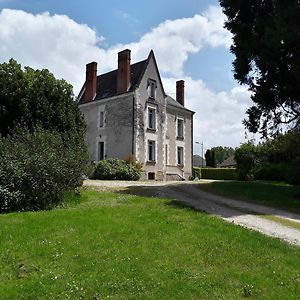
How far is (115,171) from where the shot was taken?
28.3 meters

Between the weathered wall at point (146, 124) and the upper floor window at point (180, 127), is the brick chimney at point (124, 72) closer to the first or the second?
the weathered wall at point (146, 124)

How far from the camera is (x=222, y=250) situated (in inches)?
320

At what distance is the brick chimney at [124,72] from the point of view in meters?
35.1

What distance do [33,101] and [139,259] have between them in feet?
49.1

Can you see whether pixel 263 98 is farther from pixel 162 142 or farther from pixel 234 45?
pixel 162 142

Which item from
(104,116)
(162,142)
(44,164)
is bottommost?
(44,164)

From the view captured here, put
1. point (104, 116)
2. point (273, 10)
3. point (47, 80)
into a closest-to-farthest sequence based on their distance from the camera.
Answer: point (273, 10) → point (47, 80) → point (104, 116)

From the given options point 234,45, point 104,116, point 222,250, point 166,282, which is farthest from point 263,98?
point 104,116

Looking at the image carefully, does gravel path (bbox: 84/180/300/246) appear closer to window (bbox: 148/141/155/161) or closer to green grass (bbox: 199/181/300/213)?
green grass (bbox: 199/181/300/213)

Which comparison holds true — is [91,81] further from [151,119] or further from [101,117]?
[151,119]

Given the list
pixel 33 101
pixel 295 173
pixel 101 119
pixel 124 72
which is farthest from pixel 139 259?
pixel 101 119

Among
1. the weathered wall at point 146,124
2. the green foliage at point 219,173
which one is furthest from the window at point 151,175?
the green foliage at point 219,173

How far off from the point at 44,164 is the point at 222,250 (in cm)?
731

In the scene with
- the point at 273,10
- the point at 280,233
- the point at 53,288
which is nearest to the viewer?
the point at 53,288
